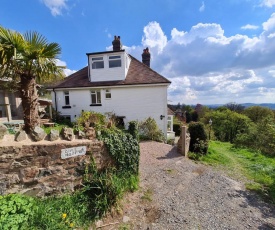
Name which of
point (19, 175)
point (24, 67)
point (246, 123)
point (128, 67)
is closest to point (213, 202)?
point (19, 175)

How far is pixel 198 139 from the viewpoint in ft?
28.1

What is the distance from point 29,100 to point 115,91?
8.07 meters

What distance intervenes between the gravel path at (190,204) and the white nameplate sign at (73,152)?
158 centimetres

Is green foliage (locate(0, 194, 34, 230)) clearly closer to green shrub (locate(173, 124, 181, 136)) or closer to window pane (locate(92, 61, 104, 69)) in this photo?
window pane (locate(92, 61, 104, 69))

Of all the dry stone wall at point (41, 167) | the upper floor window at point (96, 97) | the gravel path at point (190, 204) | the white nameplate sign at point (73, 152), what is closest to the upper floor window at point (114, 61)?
the upper floor window at point (96, 97)

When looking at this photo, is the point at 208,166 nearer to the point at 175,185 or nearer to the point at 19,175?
the point at 175,185

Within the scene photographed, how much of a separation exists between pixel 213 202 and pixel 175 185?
3.77ft

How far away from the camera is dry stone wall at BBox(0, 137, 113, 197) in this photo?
309cm

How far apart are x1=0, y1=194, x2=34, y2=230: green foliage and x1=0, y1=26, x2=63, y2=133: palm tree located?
2296mm

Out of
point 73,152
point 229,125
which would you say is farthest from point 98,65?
point 229,125

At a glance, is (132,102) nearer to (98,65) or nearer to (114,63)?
(114,63)

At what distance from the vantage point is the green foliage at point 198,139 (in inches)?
332

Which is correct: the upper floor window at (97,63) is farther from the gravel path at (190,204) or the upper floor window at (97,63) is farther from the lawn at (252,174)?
the lawn at (252,174)

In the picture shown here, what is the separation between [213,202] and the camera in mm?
4281
